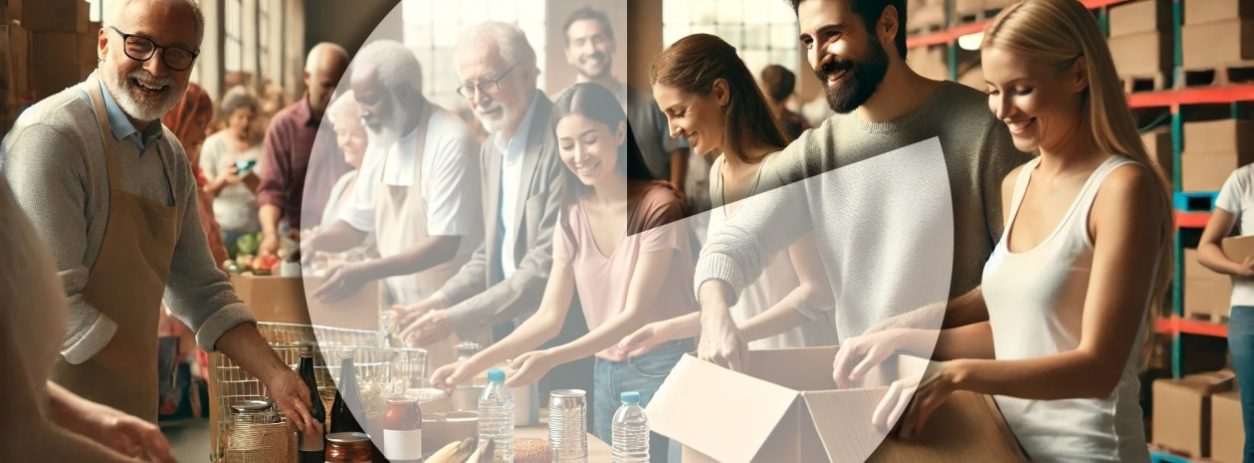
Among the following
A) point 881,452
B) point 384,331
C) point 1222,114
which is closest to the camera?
point 1222,114

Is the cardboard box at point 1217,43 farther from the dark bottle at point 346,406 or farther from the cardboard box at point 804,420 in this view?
the dark bottle at point 346,406

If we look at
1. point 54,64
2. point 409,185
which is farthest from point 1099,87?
point 54,64

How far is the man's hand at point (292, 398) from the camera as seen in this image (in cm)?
252

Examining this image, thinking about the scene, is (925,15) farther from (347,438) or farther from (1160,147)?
(347,438)

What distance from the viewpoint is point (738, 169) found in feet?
8.44

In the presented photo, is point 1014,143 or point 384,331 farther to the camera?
point 384,331

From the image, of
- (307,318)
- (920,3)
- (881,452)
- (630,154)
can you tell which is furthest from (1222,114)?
(307,318)

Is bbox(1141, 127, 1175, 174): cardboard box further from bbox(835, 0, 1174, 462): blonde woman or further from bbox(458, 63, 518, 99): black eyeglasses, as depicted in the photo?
bbox(458, 63, 518, 99): black eyeglasses

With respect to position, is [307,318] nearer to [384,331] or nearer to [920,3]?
[384,331]

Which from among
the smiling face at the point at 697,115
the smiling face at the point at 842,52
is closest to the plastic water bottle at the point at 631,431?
the smiling face at the point at 697,115

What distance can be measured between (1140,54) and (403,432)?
5.99 feet

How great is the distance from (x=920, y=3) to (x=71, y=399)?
2069mm

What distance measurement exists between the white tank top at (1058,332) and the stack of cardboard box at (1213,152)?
0.13 metres

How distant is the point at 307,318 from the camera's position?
2.93 metres
